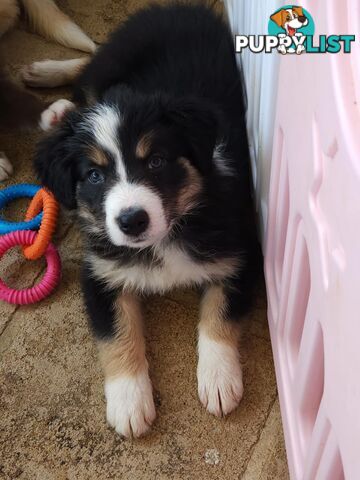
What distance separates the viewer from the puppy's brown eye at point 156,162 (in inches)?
60.5

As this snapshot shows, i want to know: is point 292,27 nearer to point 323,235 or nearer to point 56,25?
point 323,235

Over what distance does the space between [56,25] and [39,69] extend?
0.25 meters

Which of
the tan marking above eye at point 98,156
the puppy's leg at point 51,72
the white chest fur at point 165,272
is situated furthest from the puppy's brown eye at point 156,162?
the puppy's leg at point 51,72

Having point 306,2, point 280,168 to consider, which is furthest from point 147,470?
point 306,2

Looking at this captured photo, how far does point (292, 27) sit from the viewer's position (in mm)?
1029

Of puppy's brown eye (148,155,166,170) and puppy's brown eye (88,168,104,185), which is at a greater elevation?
puppy's brown eye (148,155,166,170)

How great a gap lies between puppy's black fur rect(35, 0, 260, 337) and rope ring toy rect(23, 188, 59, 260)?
0.22 metres

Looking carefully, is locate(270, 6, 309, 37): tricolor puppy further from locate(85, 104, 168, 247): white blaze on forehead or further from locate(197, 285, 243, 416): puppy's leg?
locate(197, 285, 243, 416): puppy's leg

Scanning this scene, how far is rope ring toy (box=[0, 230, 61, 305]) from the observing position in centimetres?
193

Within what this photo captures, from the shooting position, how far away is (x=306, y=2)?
95 centimetres

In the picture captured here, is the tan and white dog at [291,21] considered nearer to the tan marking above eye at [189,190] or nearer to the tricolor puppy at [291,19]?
the tricolor puppy at [291,19]

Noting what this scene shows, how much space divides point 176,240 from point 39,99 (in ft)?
3.38

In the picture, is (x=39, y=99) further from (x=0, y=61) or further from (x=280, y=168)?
(x=280, y=168)

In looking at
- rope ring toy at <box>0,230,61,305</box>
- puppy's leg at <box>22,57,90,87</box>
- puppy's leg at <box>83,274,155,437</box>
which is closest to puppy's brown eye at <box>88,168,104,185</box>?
puppy's leg at <box>83,274,155,437</box>
